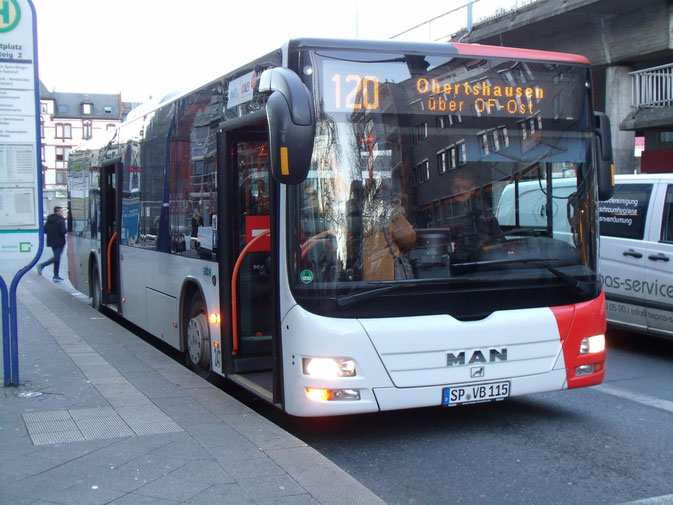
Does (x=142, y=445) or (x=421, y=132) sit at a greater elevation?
(x=421, y=132)

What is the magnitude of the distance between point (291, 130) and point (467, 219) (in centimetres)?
156

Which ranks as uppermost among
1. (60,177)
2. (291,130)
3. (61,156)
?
(61,156)

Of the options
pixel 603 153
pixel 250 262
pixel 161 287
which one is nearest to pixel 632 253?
pixel 603 153

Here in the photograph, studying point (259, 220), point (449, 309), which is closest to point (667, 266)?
point (449, 309)

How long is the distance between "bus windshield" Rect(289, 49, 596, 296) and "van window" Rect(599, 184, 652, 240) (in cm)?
337

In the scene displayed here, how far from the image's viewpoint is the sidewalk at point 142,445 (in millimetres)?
4328

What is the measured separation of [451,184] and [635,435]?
2486 millimetres

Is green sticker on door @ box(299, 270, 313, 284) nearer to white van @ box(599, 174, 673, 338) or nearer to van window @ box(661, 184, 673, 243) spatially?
white van @ box(599, 174, 673, 338)

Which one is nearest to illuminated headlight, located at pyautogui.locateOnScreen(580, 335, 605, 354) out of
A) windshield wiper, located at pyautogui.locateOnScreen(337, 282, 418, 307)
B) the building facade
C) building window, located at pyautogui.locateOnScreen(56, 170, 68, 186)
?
windshield wiper, located at pyautogui.locateOnScreen(337, 282, 418, 307)

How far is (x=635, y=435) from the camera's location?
6.10m

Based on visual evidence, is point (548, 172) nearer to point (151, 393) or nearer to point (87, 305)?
point (151, 393)

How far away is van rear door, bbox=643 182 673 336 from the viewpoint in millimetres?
8719

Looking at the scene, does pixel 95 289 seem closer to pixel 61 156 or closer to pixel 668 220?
pixel 668 220

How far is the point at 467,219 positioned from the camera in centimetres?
576
